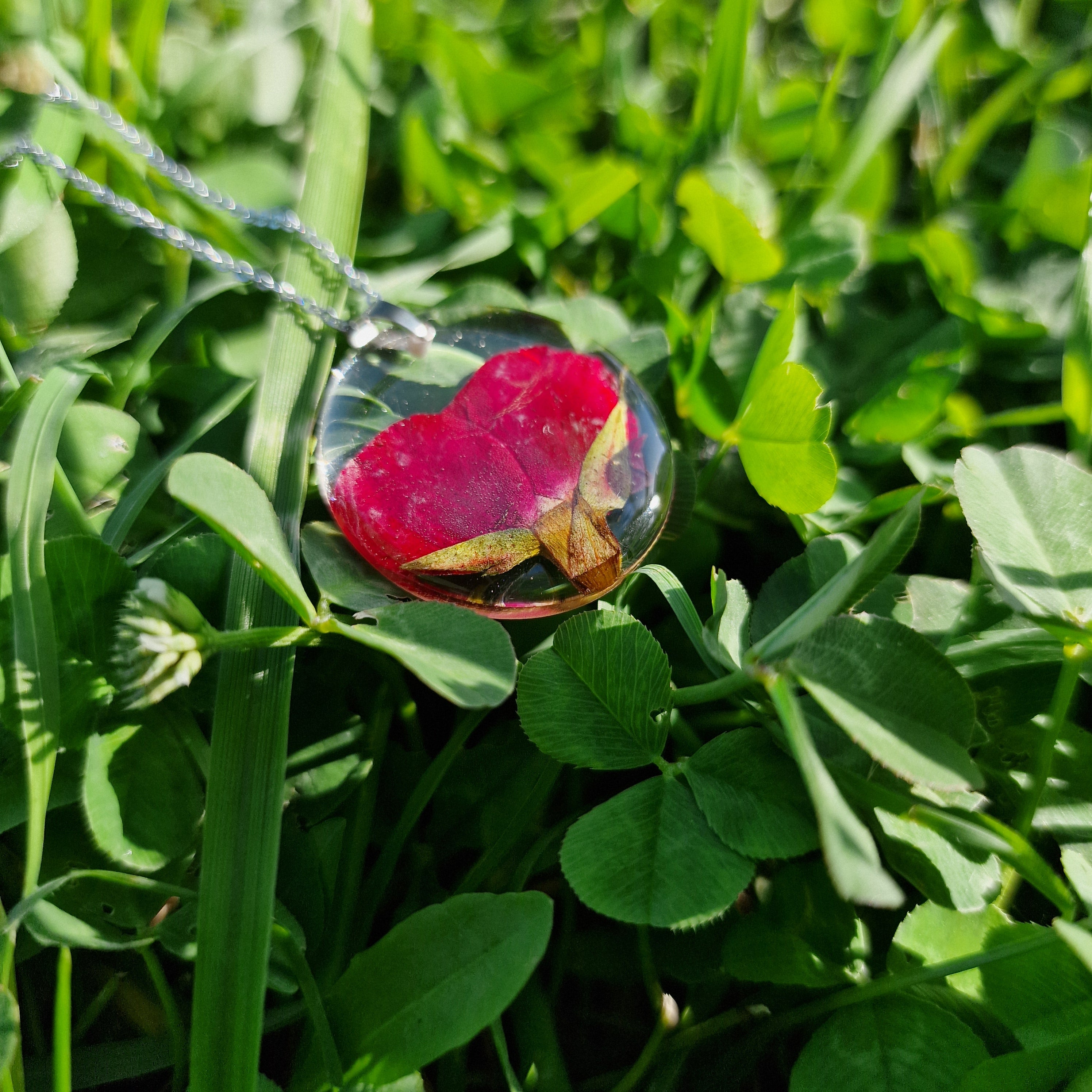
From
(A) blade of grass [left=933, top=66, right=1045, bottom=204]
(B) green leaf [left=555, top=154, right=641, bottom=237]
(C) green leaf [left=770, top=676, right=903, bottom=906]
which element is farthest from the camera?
(A) blade of grass [left=933, top=66, right=1045, bottom=204]

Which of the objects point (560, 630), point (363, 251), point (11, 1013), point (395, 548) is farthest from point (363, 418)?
point (11, 1013)

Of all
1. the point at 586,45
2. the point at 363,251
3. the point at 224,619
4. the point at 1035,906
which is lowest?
the point at 1035,906

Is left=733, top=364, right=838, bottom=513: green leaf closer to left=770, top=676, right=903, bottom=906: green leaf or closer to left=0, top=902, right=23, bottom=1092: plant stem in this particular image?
left=770, top=676, right=903, bottom=906: green leaf

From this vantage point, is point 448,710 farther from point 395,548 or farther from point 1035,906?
point 1035,906

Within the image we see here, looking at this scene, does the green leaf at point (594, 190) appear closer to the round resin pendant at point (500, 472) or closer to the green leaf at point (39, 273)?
the round resin pendant at point (500, 472)

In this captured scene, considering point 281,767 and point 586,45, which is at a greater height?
point 586,45

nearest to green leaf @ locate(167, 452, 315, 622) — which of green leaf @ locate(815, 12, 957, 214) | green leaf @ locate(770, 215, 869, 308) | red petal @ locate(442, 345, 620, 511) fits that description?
red petal @ locate(442, 345, 620, 511)

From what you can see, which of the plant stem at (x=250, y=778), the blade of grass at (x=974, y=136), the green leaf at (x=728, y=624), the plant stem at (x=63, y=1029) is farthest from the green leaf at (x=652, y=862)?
the blade of grass at (x=974, y=136)
